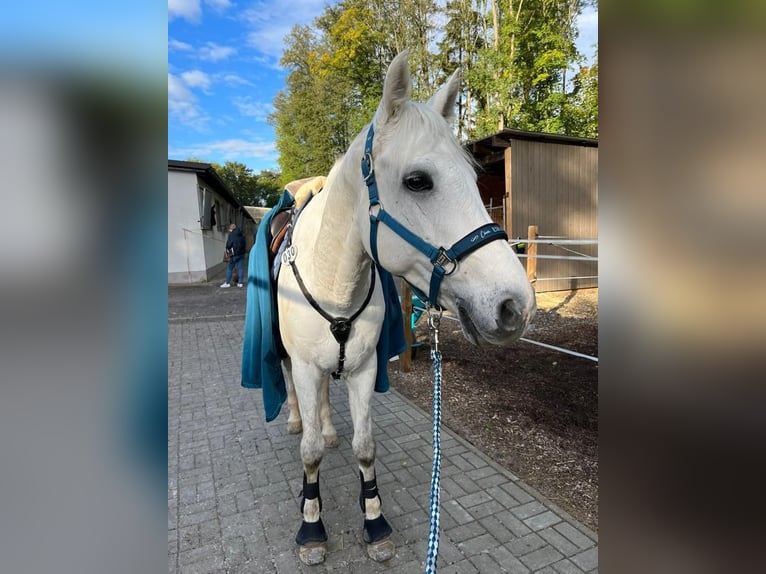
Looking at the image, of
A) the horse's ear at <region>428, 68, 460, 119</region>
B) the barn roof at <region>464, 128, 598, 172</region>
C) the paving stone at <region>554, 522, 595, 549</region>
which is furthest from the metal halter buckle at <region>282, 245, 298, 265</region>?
the barn roof at <region>464, 128, 598, 172</region>

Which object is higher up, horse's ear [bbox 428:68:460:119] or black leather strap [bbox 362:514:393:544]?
horse's ear [bbox 428:68:460:119]

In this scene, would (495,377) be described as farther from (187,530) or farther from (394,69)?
(394,69)

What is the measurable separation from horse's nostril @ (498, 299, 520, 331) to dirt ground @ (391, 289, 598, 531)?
2.03 metres

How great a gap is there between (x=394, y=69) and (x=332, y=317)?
113cm

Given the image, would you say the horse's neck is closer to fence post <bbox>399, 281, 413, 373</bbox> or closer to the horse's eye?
the horse's eye

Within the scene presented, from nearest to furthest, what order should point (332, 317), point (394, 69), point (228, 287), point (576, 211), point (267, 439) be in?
1. point (394, 69)
2. point (332, 317)
3. point (267, 439)
4. point (576, 211)
5. point (228, 287)

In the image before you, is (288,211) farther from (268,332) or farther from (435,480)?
(435,480)

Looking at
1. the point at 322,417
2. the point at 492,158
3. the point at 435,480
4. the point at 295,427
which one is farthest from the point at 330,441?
the point at 492,158

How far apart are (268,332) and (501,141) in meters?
9.02

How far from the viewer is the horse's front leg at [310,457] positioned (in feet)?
7.13

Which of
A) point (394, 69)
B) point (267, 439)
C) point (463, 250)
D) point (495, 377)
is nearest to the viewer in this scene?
point (463, 250)

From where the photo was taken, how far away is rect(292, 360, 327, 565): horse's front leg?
85.6 inches
